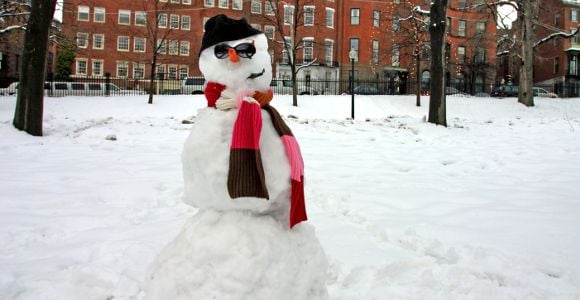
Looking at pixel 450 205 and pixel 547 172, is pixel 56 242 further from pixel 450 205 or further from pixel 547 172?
pixel 547 172

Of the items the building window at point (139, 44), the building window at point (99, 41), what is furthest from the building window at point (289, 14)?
the building window at point (99, 41)

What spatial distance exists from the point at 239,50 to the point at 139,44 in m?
44.2

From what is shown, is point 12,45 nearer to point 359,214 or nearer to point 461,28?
point 359,214

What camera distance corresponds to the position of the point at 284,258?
191 centimetres

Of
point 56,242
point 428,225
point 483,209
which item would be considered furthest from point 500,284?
point 56,242

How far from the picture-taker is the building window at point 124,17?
41.2 meters

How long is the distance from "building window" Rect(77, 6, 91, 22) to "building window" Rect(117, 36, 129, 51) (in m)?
3.61

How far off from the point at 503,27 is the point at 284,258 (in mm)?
28526

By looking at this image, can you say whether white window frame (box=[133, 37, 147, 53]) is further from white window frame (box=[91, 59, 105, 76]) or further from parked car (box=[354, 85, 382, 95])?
parked car (box=[354, 85, 382, 95])

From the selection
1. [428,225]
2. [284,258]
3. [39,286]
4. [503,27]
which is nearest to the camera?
[284,258]

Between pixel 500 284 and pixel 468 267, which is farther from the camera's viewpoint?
pixel 468 267

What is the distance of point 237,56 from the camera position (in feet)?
6.96

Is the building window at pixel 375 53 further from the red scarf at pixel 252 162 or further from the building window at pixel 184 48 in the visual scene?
the red scarf at pixel 252 162

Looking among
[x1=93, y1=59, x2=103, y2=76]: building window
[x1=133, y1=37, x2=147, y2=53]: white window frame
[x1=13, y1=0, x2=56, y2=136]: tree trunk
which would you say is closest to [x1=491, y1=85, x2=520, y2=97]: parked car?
[x1=13, y1=0, x2=56, y2=136]: tree trunk
